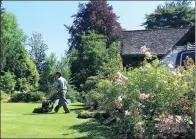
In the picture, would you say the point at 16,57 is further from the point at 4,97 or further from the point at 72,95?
the point at 4,97

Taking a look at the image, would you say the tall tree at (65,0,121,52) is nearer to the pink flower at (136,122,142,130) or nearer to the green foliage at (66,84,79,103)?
the green foliage at (66,84,79,103)

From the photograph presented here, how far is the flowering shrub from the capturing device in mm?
6086

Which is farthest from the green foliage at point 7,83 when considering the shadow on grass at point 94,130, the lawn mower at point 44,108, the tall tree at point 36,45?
the shadow on grass at point 94,130

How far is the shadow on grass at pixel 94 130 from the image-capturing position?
23.7 feet

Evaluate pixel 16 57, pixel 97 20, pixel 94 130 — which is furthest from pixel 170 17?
pixel 94 130

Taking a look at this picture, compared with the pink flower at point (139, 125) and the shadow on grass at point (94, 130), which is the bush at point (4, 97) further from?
the pink flower at point (139, 125)

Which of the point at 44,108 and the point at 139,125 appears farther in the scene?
the point at 44,108

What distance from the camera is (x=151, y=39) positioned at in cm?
2912

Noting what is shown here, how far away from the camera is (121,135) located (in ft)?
23.3

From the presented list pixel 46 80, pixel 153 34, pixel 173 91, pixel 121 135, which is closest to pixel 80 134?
pixel 121 135

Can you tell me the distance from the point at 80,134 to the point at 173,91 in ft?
7.61

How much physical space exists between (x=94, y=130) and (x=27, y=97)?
1588 centimetres

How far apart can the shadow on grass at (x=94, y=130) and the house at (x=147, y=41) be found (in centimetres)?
1831

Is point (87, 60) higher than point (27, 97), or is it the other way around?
point (87, 60)
